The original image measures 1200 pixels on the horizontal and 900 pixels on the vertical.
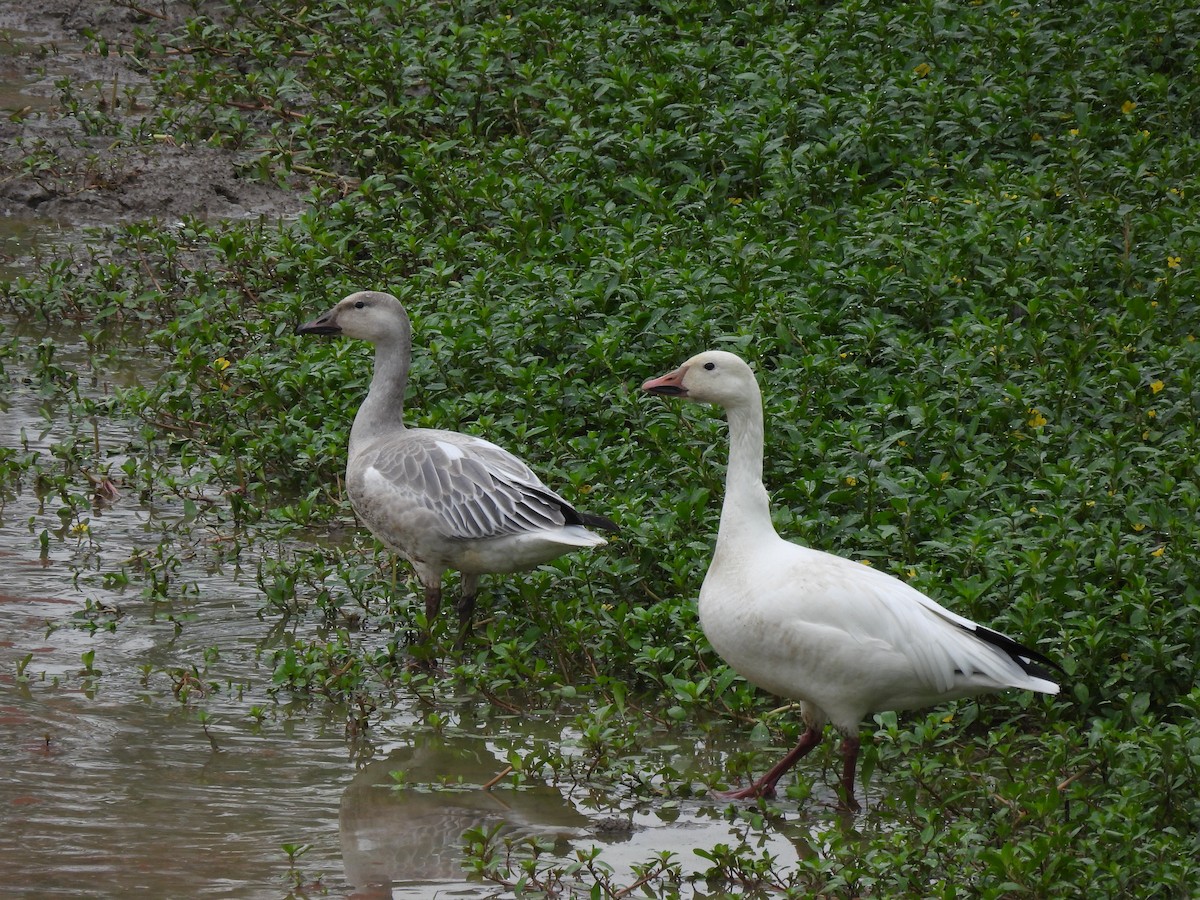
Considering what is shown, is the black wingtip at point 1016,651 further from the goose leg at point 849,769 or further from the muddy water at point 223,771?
the muddy water at point 223,771

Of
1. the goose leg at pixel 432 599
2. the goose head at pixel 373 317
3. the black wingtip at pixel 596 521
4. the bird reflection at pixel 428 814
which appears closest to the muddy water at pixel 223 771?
the bird reflection at pixel 428 814

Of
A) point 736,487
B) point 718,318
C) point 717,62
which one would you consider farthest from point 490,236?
point 736,487

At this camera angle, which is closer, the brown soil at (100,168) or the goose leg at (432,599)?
the goose leg at (432,599)

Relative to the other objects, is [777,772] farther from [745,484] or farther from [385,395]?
[385,395]

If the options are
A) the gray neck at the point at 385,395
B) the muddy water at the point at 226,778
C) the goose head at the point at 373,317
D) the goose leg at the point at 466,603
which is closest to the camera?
the muddy water at the point at 226,778

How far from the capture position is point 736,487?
599 cm

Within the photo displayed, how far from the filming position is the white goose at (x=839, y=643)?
5496mm

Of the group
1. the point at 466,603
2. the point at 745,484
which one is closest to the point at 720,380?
the point at 745,484

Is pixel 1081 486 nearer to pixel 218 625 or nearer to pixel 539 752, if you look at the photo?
pixel 539 752

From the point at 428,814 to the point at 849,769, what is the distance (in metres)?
1.47

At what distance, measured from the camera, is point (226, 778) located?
5.62 m

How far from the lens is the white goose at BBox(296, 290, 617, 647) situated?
6703mm

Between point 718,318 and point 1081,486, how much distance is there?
242 cm

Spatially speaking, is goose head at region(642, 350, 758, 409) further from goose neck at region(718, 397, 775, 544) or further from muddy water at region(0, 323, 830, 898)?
muddy water at region(0, 323, 830, 898)
